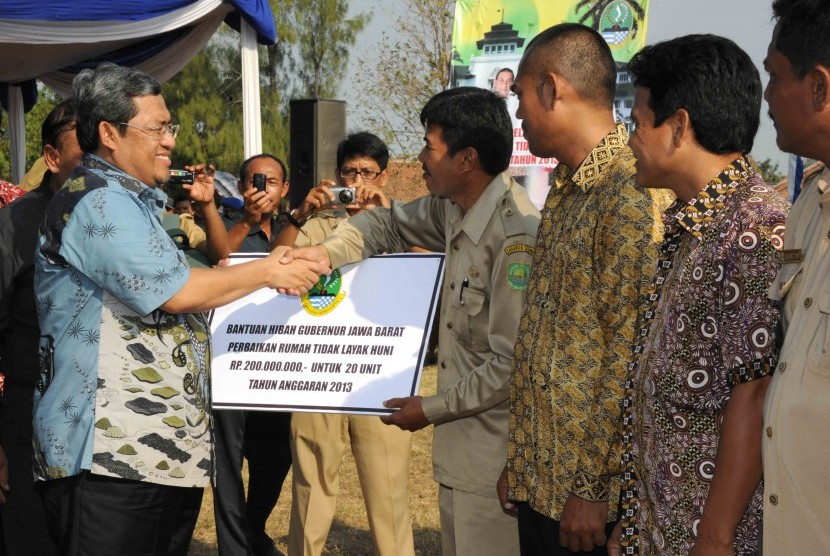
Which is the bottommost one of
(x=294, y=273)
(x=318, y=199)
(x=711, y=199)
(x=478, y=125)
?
(x=294, y=273)

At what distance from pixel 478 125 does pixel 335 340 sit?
1.02m

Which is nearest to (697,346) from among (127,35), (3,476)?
(3,476)

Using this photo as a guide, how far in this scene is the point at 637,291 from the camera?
2.55m

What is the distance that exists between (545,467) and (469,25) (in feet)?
33.0

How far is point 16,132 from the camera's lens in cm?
1217

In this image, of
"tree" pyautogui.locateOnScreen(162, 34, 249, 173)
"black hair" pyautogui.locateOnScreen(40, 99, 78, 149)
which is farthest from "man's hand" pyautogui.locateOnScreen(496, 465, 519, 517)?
"tree" pyautogui.locateOnScreen(162, 34, 249, 173)

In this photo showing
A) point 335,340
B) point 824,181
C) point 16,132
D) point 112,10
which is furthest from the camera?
point 16,132

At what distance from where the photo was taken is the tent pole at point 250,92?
10031 millimetres

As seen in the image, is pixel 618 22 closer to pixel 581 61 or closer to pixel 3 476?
pixel 581 61

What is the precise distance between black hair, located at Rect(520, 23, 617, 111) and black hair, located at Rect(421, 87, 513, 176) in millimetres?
485

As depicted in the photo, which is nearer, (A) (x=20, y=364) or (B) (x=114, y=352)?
(B) (x=114, y=352)

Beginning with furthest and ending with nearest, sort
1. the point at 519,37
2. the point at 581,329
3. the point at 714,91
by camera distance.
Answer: the point at 519,37 → the point at 581,329 → the point at 714,91

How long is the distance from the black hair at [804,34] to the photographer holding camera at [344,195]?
2838 mm

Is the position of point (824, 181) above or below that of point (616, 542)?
above
